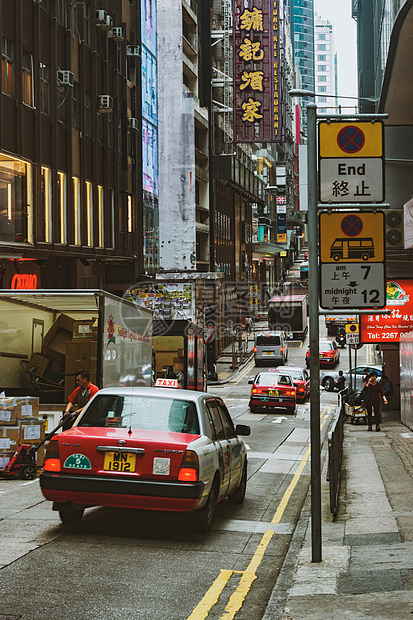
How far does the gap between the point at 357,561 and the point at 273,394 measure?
75.2 feet

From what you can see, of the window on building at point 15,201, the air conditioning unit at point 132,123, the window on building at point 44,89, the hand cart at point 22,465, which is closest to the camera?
the hand cart at point 22,465

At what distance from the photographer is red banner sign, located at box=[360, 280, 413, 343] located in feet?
92.3

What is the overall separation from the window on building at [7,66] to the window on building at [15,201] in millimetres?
1891

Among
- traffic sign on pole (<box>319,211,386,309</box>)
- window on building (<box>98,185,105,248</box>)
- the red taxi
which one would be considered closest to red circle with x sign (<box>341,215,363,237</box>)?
traffic sign on pole (<box>319,211,386,309</box>)

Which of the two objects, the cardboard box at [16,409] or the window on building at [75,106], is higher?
the window on building at [75,106]

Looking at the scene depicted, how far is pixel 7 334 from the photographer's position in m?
18.2

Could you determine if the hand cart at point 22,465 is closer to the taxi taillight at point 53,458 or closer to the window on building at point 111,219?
the taxi taillight at point 53,458

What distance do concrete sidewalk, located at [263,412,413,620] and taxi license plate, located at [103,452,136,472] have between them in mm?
1810

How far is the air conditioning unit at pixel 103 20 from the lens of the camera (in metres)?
32.4

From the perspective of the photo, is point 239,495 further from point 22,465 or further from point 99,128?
point 99,128

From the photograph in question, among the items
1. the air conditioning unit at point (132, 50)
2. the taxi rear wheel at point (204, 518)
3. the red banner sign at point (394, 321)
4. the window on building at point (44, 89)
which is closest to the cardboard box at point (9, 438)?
the taxi rear wheel at point (204, 518)

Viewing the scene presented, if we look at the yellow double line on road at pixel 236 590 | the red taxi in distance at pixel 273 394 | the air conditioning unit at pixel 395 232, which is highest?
the air conditioning unit at pixel 395 232

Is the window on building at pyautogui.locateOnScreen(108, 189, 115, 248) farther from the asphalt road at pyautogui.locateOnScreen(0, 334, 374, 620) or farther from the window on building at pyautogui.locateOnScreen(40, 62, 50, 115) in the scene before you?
the asphalt road at pyautogui.locateOnScreen(0, 334, 374, 620)

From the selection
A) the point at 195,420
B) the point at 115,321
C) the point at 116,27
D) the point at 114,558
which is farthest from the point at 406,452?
the point at 116,27
